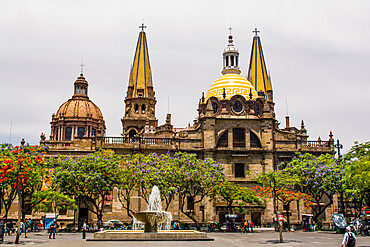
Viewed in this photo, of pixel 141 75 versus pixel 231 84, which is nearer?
pixel 231 84

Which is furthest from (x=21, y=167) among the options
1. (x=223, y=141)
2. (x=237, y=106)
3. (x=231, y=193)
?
(x=237, y=106)

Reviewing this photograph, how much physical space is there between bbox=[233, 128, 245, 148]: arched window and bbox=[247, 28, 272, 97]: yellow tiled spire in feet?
68.9

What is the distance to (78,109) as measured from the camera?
8462 centimetres

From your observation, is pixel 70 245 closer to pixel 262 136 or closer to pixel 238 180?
pixel 238 180

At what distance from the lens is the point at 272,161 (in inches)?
2018

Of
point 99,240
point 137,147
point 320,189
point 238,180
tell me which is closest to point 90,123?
point 137,147

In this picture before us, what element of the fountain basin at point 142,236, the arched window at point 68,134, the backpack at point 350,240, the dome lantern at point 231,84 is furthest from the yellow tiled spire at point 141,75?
the backpack at point 350,240

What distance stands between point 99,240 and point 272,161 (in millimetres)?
29873

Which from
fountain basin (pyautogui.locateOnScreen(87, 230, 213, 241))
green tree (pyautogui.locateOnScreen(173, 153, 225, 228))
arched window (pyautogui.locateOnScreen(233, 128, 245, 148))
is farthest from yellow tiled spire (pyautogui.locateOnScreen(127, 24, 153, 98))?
fountain basin (pyautogui.locateOnScreen(87, 230, 213, 241))

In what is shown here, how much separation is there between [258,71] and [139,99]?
21.7 meters

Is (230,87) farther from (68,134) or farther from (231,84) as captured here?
(68,134)

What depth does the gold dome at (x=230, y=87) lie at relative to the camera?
57.8m

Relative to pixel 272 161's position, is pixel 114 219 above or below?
below

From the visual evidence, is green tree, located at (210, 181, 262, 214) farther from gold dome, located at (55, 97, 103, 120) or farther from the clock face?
gold dome, located at (55, 97, 103, 120)
